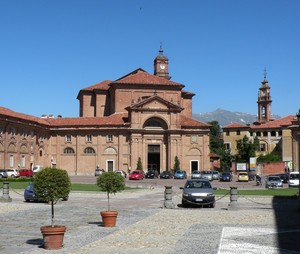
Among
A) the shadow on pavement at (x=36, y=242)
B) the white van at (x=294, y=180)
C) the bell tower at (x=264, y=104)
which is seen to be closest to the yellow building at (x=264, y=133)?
the bell tower at (x=264, y=104)

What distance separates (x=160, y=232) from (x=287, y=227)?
5.10 m

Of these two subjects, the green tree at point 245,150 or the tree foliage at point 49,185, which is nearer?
the tree foliage at point 49,185

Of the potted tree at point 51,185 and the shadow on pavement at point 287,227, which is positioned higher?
the potted tree at point 51,185

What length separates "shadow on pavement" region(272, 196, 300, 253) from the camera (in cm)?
1288

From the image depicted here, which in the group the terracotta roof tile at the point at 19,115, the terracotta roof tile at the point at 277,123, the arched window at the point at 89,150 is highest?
the terracotta roof tile at the point at 277,123

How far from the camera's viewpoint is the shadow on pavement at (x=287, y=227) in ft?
42.2

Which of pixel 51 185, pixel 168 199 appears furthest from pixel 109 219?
pixel 168 199

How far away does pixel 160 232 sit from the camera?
15.6 meters

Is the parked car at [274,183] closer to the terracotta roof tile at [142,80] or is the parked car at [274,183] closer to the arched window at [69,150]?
the terracotta roof tile at [142,80]

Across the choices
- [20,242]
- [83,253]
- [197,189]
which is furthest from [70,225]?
[197,189]

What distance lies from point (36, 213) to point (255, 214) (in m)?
10.2

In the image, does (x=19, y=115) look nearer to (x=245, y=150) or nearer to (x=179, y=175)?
(x=179, y=175)

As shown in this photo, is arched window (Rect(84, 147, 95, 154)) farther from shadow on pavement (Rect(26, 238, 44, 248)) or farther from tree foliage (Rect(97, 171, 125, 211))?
shadow on pavement (Rect(26, 238, 44, 248))

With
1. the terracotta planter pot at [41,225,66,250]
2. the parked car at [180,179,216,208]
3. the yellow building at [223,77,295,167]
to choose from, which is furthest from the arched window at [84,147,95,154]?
the terracotta planter pot at [41,225,66,250]
